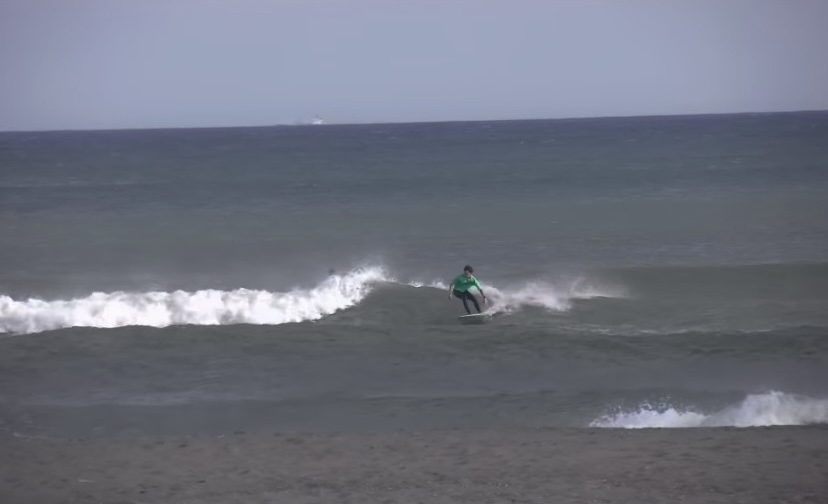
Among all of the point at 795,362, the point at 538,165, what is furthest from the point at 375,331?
the point at 538,165

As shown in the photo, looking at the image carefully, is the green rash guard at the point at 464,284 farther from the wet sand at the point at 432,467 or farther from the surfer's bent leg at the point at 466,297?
the wet sand at the point at 432,467

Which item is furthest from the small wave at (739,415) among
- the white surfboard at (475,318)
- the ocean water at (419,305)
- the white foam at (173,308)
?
the white foam at (173,308)

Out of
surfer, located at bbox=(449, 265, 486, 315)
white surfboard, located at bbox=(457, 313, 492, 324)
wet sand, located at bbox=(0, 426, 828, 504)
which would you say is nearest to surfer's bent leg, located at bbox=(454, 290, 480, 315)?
surfer, located at bbox=(449, 265, 486, 315)

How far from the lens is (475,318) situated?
771 inches

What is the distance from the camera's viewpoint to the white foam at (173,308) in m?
20.8

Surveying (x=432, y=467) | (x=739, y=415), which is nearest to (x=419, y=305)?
(x=739, y=415)

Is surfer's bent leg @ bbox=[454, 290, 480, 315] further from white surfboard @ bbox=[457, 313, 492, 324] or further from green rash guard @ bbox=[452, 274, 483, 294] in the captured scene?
white surfboard @ bbox=[457, 313, 492, 324]

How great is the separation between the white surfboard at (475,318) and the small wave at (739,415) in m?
6.18

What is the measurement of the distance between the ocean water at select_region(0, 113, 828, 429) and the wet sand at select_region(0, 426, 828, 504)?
1.45 metres

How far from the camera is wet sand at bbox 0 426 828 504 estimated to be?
31.2 feet

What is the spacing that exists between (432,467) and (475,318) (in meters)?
9.20

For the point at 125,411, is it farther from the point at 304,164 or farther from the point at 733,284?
the point at 304,164

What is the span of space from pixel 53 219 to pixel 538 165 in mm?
32346

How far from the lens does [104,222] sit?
38.1 metres
